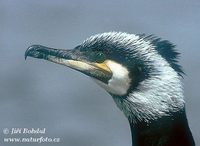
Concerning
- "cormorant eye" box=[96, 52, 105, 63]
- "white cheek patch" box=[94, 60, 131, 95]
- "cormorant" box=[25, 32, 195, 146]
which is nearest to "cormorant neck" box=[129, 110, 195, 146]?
"cormorant" box=[25, 32, 195, 146]

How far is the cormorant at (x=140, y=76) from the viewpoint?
2080mm

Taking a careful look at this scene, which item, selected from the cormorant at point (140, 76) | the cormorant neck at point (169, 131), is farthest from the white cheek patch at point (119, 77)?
the cormorant neck at point (169, 131)

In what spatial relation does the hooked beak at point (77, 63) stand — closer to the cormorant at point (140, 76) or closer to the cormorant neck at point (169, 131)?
the cormorant at point (140, 76)

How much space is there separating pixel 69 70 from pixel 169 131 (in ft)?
1.69

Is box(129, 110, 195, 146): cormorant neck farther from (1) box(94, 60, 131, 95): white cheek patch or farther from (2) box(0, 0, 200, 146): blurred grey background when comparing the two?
(1) box(94, 60, 131, 95): white cheek patch

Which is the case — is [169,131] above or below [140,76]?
below

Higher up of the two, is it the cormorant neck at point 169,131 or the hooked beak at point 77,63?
the hooked beak at point 77,63

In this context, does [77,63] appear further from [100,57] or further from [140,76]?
[140,76]

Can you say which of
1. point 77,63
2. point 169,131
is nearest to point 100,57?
point 77,63

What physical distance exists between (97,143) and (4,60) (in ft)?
1.81

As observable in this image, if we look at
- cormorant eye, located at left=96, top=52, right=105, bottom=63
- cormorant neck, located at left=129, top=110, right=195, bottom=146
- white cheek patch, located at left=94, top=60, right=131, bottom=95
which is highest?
cormorant eye, located at left=96, top=52, right=105, bottom=63

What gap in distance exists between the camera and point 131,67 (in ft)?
6.84

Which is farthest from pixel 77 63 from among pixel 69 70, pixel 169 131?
pixel 169 131

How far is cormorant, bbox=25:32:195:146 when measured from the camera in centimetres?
208
